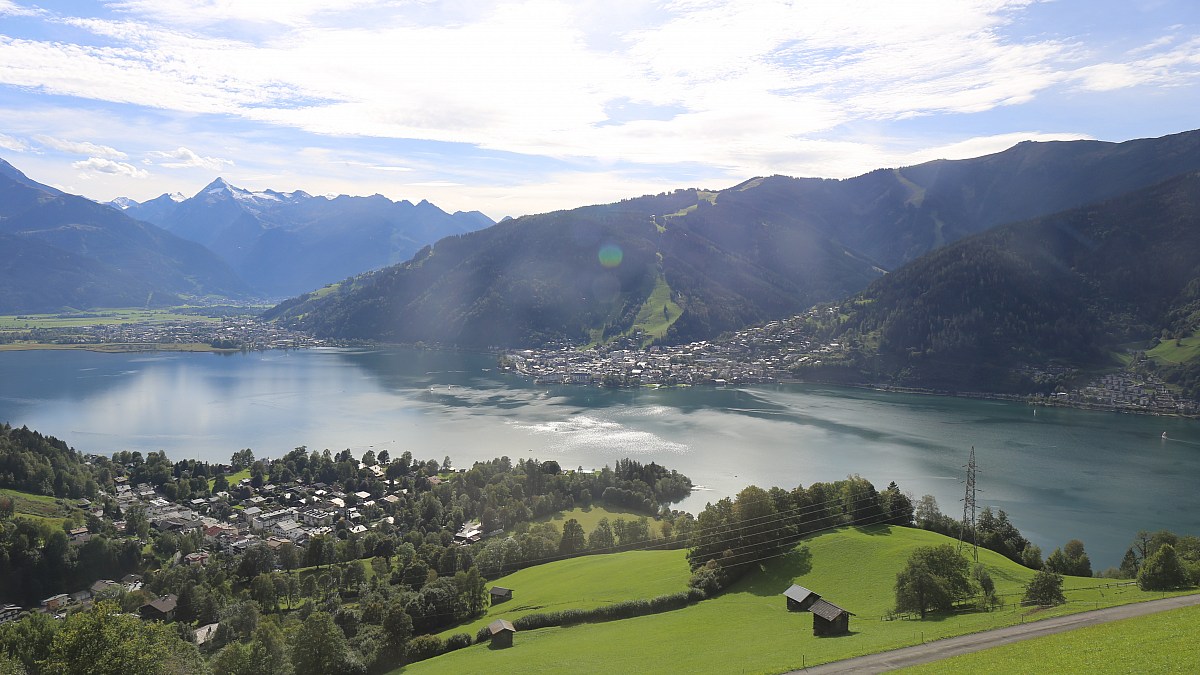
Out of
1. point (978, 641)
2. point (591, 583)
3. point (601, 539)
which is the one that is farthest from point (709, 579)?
point (601, 539)

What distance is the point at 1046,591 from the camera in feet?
56.4

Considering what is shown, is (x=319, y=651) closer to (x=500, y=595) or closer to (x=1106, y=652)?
(x=500, y=595)

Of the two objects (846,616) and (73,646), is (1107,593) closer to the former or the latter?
(846,616)

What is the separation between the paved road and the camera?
13758 mm

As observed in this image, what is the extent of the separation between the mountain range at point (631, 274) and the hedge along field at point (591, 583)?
3871 inches

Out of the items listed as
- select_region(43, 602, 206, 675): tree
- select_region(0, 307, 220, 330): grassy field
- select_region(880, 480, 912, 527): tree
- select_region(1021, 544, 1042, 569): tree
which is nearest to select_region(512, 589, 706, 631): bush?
select_region(880, 480, 912, 527): tree

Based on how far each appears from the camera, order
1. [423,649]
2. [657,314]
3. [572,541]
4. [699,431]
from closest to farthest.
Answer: [423,649]
[572,541]
[699,431]
[657,314]

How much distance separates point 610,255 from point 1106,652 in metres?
151

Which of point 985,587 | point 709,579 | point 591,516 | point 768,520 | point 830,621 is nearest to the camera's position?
point 830,621

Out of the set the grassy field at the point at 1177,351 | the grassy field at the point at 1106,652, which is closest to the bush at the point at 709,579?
the grassy field at the point at 1106,652

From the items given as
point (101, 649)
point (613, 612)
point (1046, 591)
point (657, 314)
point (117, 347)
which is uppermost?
point (657, 314)

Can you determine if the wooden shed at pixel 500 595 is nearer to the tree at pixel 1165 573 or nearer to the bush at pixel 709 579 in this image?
the bush at pixel 709 579

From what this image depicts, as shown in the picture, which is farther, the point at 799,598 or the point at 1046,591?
the point at 799,598

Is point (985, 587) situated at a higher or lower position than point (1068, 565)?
higher
